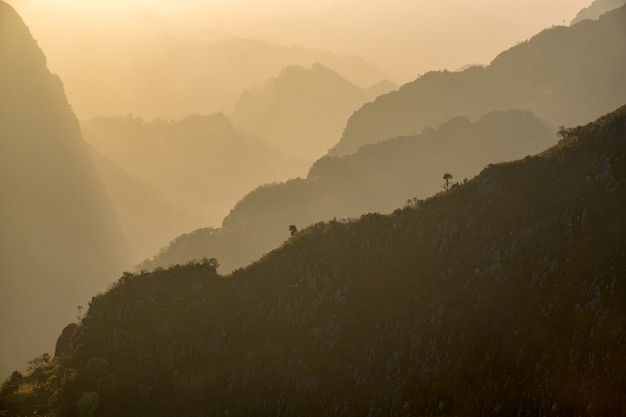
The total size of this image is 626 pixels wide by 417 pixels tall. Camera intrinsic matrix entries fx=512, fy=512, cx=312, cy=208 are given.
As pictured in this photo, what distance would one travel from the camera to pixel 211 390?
60.1 m

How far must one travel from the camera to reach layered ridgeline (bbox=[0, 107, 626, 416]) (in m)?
53.0

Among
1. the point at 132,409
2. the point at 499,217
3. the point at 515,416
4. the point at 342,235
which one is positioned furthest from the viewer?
the point at 342,235

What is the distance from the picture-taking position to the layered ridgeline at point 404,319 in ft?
174

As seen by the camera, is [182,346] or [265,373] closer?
[265,373]

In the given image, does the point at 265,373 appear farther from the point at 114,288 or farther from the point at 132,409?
the point at 114,288

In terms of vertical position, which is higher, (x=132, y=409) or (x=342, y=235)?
(x=342, y=235)

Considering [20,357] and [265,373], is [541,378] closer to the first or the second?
[265,373]

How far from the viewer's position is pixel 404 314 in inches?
2527

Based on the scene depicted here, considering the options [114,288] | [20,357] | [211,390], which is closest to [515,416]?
[211,390]

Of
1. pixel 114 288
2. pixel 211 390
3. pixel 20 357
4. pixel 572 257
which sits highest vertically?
pixel 20 357

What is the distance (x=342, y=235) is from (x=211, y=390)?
29268mm

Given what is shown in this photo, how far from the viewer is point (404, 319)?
6347cm

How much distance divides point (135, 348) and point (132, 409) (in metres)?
8.26

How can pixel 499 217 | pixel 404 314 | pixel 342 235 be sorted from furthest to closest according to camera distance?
pixel 342 235, pixel 499 217, pixel 404 314
